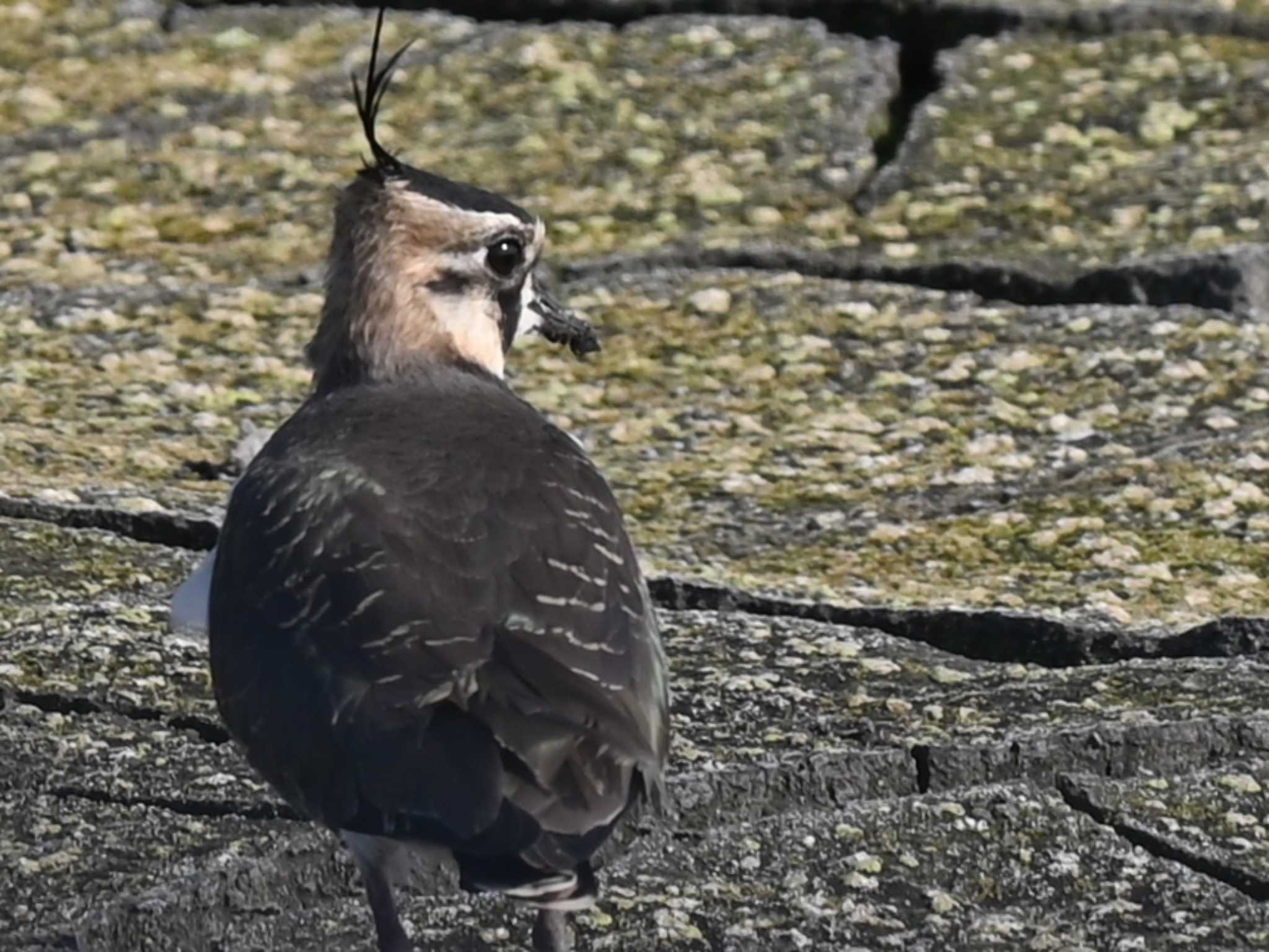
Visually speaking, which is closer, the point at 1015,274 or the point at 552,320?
the point at 552,320

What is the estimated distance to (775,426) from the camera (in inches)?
185

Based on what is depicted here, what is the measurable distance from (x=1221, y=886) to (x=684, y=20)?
3.49m

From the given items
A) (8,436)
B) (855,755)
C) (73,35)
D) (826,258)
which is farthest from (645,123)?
(855,755)

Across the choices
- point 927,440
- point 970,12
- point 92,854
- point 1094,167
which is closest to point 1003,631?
point 927,440

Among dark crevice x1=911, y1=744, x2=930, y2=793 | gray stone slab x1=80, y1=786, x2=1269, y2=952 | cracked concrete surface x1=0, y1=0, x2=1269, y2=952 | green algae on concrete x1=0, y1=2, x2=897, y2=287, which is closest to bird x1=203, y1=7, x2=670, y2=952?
gray stone slab x1=80, y1=786, x2=1269, y2=952

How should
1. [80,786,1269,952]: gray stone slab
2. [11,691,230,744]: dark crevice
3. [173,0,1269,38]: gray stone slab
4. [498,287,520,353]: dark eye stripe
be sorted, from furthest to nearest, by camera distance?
1. [173,0,1269,38]: gray stone slab
2. [498,287,520,353]: dark eye stripe
3. [11,691,230,744]: dark crevice
4. [80,786,1269,952]: gray stone slab

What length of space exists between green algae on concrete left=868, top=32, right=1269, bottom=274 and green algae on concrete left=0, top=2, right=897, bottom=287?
0.53ft

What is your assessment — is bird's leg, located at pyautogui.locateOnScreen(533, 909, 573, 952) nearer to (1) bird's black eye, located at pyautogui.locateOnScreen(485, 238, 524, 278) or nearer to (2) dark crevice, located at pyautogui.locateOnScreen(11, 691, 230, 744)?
(2) dark crevice, located at pyautogui.locateOnScreen(11, 691, 230, 744)

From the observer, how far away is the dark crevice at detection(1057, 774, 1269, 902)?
3234 millimetres

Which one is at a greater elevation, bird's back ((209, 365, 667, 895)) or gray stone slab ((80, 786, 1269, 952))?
bird's back ((209, 365, 667, 895))

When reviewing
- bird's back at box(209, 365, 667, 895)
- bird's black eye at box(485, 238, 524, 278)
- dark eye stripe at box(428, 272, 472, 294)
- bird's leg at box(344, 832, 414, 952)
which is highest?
bird's black eye at box(485, 238, 524, 278)

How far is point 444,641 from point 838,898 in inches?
22.4

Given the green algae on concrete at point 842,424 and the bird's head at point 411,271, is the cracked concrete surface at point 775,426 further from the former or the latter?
the bird's head at point 411,271

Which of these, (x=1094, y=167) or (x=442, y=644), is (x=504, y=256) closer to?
(x=442, y=644)
